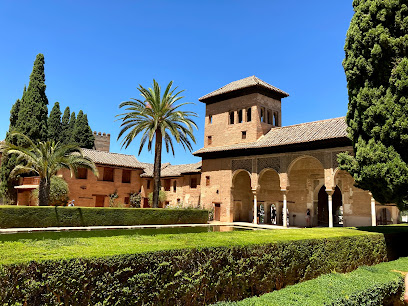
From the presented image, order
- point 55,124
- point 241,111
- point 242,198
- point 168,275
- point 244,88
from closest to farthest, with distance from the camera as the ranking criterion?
point 168,275 < point 244,88 < point 242,198 < point 241,111 < point 55,124

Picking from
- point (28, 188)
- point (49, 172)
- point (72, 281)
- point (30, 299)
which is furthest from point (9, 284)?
point (28, 188)

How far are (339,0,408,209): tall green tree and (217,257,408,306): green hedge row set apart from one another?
434 centimetres

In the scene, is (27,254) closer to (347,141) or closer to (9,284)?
(9,284)

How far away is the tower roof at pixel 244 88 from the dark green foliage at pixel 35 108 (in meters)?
14.0

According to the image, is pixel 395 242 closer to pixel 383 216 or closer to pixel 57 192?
pixel 383 216

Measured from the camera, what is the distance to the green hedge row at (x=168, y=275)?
346 cm

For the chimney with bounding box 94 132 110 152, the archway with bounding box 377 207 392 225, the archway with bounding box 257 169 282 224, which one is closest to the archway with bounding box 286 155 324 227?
the archway with bounding box 257 169 282 224

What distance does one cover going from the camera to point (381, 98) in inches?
398

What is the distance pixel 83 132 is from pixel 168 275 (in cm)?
4115

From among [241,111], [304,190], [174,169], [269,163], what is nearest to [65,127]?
[174,169]

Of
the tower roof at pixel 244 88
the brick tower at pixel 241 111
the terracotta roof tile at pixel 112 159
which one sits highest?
the tower roof at pixel 244 88

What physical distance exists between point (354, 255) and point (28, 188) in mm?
24973

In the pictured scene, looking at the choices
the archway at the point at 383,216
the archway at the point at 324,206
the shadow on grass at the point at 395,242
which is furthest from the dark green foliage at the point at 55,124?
the shadow on grass at the point at 395,242

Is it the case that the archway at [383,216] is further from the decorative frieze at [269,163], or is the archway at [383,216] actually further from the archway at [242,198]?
the archway at [242,198]
